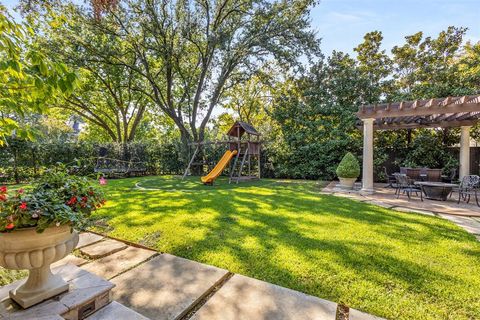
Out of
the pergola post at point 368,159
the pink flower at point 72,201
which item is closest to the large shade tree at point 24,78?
the pink flower at point 72,201

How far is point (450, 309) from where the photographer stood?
1.91 metres

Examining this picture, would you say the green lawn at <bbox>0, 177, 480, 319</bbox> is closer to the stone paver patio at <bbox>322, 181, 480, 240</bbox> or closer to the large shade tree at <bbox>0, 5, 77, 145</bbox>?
the stone paver patio at <bbox>322, 181, 480, 240</bbox>

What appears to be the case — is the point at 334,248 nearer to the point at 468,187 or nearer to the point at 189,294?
→ the point at 189,294

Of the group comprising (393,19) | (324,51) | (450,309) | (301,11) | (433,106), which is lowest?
(450,309)

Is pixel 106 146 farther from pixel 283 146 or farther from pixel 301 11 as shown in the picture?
pixel 301 11

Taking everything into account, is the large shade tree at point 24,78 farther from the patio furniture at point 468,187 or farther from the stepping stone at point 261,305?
the patio furniture at point 468,187

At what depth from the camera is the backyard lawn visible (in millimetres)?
2086

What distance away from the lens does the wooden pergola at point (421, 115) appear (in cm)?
587

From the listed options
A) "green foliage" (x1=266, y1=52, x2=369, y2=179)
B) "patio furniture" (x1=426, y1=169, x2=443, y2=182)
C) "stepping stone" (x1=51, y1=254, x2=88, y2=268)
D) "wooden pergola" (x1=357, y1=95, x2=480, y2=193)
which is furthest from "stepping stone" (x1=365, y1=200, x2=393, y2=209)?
"stepping stone" (x1=51, y1=254, x2=88, y2=268)

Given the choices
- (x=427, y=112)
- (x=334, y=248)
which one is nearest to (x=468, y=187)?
(x=427, y=112)

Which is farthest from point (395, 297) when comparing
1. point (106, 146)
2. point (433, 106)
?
point (106, 146)

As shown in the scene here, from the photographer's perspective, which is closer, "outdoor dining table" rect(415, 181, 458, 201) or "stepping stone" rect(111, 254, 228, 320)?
"stepping stone" rect(111, 254, 228, 320)

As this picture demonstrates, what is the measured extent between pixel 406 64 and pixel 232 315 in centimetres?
1723

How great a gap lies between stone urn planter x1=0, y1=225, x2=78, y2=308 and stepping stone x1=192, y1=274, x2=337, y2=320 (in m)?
1.09
